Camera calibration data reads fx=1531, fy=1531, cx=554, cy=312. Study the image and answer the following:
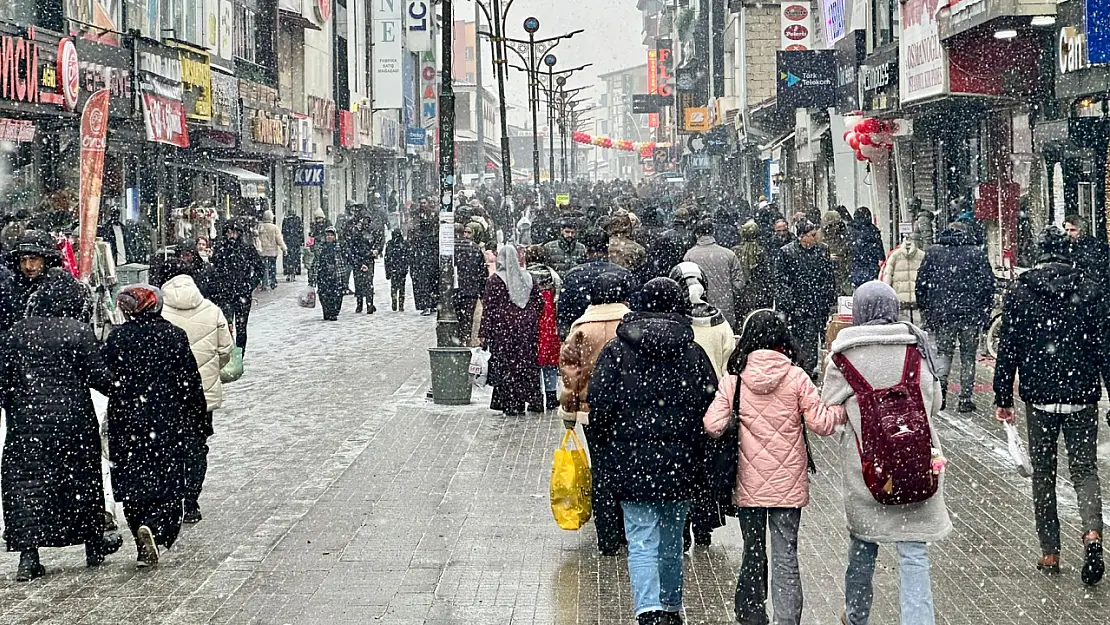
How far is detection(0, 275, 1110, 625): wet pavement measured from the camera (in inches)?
277

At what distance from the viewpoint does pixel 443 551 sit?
27.0ft

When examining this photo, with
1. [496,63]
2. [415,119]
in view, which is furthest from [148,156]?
[415,119]

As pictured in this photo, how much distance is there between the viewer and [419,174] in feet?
271

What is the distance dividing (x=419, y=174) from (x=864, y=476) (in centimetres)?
7751

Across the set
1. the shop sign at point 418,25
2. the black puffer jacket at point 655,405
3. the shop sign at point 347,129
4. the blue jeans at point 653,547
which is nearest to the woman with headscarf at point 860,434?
the black puffer jacket at point 655,405

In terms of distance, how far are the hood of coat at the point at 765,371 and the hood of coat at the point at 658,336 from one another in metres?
0.28

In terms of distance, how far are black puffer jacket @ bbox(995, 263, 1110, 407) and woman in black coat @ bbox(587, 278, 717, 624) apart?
6.45ft

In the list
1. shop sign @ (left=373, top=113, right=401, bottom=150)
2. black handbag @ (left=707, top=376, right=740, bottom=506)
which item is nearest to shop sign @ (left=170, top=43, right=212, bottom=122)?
black handbag @ (left=707, top=376, right=740, bottom=506)

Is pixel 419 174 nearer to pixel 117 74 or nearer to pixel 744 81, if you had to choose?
pixel 744 81

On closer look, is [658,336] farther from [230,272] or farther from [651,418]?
[230,272]

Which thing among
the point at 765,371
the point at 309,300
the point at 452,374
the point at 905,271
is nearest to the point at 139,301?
the point at 765,371

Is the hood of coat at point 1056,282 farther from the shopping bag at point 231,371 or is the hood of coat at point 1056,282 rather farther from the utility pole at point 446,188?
the utility pole at point 446,188

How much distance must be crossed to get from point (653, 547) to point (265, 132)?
3113 cm

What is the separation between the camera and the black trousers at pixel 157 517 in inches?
320
